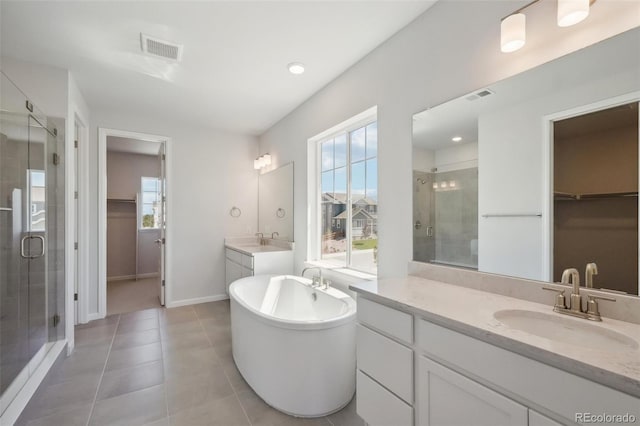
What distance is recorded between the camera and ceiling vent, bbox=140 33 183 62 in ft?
7.10

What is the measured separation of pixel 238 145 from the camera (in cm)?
454

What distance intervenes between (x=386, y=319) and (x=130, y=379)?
7.03 ft

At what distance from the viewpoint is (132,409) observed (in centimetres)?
188

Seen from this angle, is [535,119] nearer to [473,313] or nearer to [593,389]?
[473,313]

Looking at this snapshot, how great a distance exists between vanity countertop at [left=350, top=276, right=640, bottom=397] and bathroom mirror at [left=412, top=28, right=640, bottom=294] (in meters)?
0.19

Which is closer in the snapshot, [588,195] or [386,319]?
[588,195]

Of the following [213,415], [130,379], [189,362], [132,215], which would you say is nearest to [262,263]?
[189,362]

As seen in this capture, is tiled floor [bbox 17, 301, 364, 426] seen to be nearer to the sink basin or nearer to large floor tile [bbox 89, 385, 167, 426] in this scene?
large floor tile [bbox 89, 385, 167, 426]

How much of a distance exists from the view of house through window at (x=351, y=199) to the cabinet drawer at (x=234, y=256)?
46.6 inches

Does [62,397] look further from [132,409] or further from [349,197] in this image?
[349,197]

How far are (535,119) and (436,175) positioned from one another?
2.02ft

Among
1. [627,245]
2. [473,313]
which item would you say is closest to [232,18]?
[473,313]

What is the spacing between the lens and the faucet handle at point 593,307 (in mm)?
1088

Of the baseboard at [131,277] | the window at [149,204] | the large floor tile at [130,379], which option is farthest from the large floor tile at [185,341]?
the window at [149,204]
